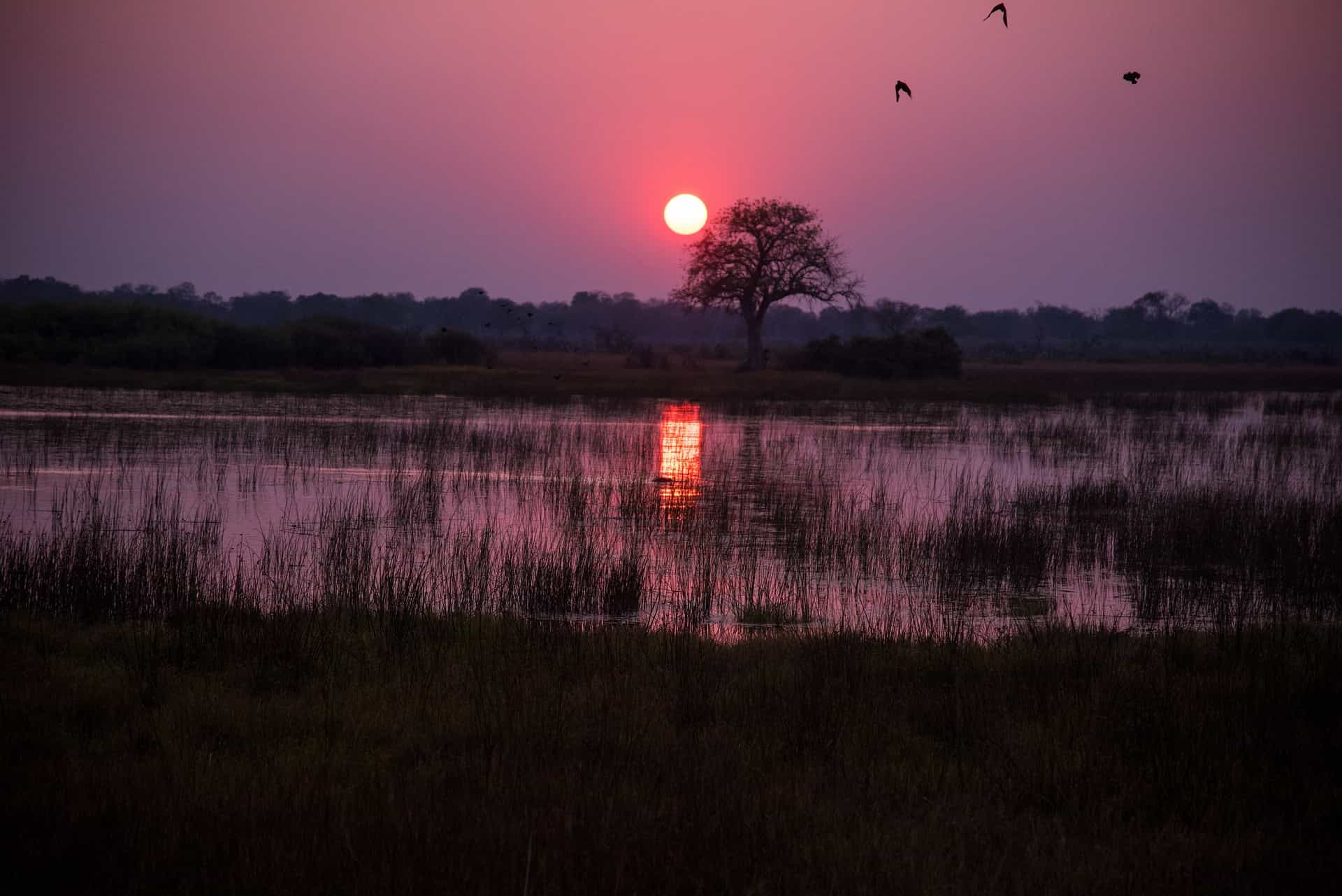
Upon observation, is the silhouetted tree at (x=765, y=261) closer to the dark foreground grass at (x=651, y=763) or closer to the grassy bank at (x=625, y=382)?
the grassy bank at (x=625, y=382)

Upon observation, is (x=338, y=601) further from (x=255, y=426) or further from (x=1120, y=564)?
(x=255, y=426)

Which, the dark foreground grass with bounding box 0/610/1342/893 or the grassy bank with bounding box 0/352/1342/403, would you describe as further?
the grassy bank with bounding box 0/352/1342/403

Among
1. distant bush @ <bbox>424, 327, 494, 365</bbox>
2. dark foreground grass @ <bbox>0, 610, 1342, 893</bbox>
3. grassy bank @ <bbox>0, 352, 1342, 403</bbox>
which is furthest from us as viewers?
distant bush @ <bbox>424, 327, 494, 365</bbox>

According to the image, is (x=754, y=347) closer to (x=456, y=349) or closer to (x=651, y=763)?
(x=456, y=349)

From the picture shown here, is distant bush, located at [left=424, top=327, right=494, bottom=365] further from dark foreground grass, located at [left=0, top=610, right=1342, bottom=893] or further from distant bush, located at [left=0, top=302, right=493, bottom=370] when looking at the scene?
dark foreground grass, located at [left=0, top=610, right=1342, bottom=893]

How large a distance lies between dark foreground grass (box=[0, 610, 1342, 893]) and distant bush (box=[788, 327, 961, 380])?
2031 inches

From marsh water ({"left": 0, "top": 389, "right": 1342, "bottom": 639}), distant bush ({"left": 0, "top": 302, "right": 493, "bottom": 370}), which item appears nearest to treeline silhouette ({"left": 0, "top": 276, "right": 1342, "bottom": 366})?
distant bush ({"left": 0, "top": 302, "right": 493, "bottom": 370})

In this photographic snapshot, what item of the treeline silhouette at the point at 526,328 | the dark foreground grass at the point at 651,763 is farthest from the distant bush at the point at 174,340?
the dark foreground grass at the point at 651,763

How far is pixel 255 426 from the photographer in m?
27.4

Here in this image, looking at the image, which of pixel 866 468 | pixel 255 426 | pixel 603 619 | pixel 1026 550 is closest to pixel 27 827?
pixel 603 619

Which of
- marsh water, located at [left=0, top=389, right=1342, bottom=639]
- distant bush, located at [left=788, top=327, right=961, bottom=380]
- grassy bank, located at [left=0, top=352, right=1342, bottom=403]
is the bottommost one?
marsh water, located at [left=0, top=389, right=1342, bottom=639]

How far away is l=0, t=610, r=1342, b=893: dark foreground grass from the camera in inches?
183

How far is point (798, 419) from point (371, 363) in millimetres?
24400

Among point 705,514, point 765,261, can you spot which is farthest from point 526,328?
point 705,514
